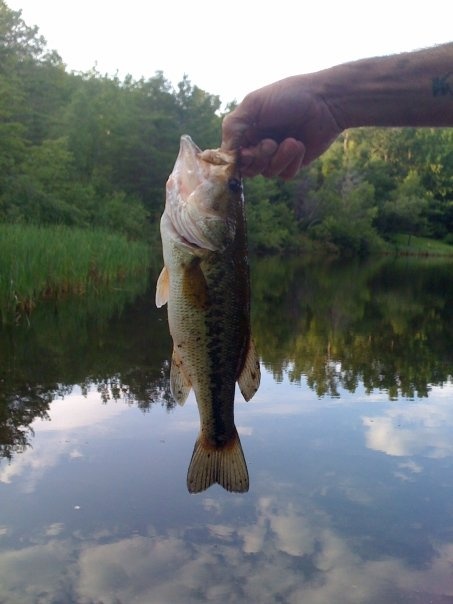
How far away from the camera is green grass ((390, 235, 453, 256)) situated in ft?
196

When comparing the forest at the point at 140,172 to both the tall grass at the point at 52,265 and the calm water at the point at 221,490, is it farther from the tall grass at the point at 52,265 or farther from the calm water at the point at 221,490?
the calm water at the point at 221,490

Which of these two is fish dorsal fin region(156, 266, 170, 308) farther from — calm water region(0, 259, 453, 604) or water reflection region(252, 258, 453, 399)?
water reflection region(252, 258, 453, 399)

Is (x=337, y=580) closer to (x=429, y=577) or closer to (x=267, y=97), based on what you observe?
(x=429, y=577)

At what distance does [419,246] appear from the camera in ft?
204

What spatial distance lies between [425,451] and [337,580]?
79.0 inches

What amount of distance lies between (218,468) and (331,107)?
1619 millimetres

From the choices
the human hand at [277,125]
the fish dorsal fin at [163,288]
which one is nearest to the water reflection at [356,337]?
the human hand at [277,125]

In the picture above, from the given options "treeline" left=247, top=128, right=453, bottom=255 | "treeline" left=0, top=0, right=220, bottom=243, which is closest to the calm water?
"treeline" left=0, top=0, right=220, bottom=243

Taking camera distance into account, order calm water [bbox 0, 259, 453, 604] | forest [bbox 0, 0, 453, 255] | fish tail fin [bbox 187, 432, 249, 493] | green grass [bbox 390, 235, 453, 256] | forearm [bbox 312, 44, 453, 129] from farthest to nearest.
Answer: green grass [bbox 390, 235, 453, 256], forest [bbox 0, 0, 453, 255], calm water [bbox 0, 259, 453, 604], forearm [bbox 312, 44, 453, 129], fish tail fin [bbox 187, 432, 249, 493]

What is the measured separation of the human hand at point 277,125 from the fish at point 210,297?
0.53 feet

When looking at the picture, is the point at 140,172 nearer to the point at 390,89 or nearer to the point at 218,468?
the point at 390,89

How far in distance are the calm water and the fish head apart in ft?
6.48

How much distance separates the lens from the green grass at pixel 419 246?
59.8 metres

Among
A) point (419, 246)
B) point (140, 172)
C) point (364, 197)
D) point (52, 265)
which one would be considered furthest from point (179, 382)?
point (419, 246)
